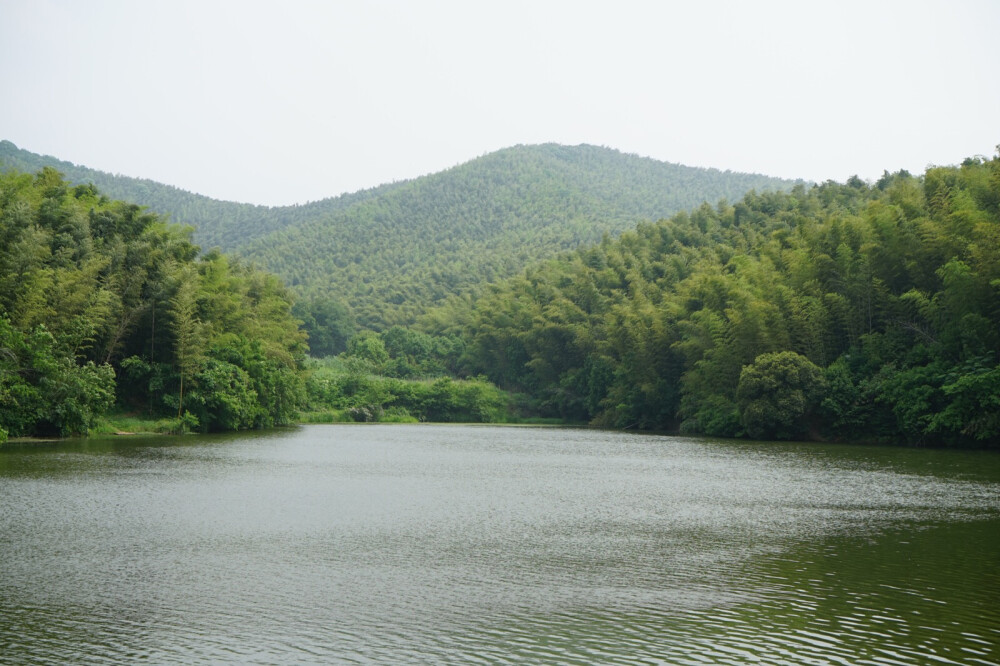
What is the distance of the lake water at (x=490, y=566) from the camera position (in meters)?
9.12

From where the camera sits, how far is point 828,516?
17656mm

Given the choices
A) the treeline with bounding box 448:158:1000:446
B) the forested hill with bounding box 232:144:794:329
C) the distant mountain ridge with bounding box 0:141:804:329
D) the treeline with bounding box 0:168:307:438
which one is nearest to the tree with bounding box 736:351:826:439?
the treeline with bounding box 448:158:1000:446

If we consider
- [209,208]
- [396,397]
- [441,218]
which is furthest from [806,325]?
[209,208]

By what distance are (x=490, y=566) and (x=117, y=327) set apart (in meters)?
32.8

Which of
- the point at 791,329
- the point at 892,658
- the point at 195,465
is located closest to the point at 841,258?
the point at 791,329

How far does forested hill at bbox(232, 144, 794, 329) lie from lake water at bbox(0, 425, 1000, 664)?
7828 cm

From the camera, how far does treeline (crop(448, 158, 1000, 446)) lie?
1390 inches

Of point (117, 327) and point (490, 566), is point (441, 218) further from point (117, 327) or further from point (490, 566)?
point (490, 566)

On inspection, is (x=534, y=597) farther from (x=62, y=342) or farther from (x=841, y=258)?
(x=841, y=258)

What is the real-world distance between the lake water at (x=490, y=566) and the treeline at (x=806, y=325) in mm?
11945

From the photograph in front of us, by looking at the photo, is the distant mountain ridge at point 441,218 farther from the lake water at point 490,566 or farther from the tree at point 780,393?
the lake water at point 490,566

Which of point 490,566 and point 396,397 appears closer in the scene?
point 490,566

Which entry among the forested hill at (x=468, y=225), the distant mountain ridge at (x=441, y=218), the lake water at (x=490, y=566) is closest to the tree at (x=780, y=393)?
the lake water at (x=490, y=566)

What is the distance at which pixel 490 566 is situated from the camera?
12.8 m
